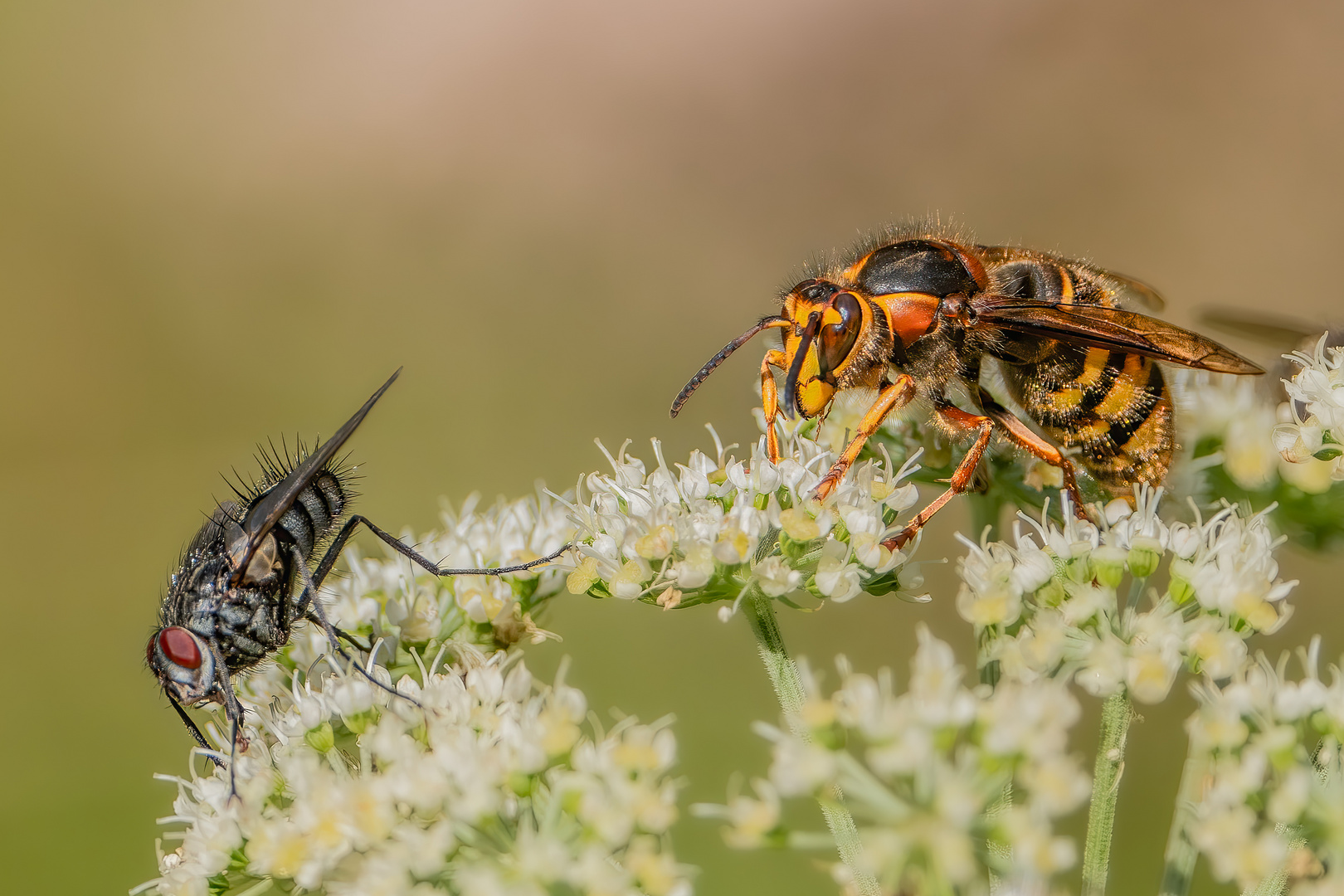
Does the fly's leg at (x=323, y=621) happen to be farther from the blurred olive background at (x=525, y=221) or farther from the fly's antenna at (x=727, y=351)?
the blurred olive background at (x=525, y=221)

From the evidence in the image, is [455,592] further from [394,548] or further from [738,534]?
[738,534]

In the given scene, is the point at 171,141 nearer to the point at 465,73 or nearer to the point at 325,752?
the point at 465,73

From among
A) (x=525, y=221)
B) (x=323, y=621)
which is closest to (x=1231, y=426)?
(x=323, y=621)

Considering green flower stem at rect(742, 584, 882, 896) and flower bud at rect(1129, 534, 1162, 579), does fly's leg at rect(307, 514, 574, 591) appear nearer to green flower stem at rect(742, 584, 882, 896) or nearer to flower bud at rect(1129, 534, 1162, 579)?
green flower stem at rect(742, 584, 882, 896)

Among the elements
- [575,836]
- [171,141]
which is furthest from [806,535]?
[171,141]

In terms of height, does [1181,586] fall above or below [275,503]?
below

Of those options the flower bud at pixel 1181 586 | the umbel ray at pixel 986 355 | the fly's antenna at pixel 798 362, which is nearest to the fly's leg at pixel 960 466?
the umbel ray at pixel 986 355
